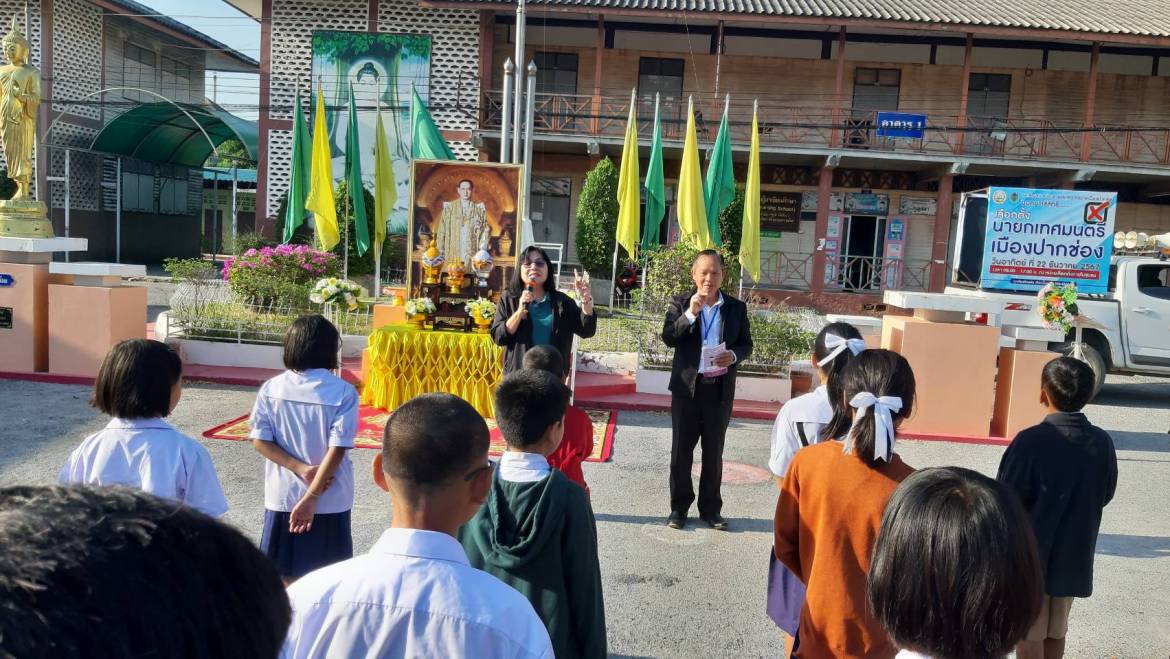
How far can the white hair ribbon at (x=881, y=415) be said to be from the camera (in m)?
2.36

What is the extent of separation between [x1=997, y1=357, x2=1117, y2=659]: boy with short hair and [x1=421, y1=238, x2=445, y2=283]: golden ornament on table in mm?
6964

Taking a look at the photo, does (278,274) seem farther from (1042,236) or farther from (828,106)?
(828,106)

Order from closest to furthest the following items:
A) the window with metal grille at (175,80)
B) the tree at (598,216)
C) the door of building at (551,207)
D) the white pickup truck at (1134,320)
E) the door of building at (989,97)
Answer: the white pickup truck at (1134,320), the tree at (598,216), the door of building at (989,97), the door of building at (551,207), the window with metal grille at (175,80)

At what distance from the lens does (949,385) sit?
26.7 feet

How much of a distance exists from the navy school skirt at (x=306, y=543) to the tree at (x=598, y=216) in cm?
1511

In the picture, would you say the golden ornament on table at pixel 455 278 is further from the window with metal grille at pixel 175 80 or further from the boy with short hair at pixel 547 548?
the window with metal grille at pixel 175 80

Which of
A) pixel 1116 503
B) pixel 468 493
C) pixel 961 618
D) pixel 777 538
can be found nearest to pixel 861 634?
pixel 777 538

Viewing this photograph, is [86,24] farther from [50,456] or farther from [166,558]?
[166,558]

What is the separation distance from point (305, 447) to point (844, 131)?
753 inches

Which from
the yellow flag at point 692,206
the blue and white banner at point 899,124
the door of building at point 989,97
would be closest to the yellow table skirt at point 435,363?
the yellow flag at point 692,206

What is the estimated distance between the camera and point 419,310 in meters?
8.62

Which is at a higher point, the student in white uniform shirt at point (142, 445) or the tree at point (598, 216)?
the tree at point (598, 216)

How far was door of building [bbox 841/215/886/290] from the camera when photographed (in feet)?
70.5

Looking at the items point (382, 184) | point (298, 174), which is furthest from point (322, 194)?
point (298, 174)
